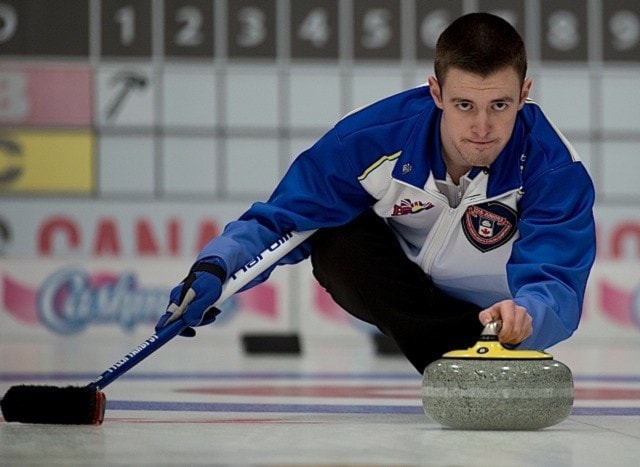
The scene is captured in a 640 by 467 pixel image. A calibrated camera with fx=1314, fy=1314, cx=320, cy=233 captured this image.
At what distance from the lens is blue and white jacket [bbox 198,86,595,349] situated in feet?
11.9

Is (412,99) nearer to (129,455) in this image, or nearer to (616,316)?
(129,455)

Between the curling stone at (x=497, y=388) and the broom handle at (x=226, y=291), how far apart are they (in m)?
0.80

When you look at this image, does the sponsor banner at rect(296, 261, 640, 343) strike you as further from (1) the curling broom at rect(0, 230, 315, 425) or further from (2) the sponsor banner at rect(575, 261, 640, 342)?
(1) the curling broom at rect(0, 230, 315, 425)

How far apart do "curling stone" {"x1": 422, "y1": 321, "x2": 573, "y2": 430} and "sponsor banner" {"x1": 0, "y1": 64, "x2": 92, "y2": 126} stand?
11.4m

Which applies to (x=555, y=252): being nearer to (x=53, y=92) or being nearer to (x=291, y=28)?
(x=291, y=28)

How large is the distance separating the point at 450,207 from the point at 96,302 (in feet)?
29.3

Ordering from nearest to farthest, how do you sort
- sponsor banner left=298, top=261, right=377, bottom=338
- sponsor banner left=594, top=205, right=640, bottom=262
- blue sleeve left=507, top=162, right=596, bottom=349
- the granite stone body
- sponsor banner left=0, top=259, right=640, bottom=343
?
1. the granite stone body
2. blue sleeve left=507, top=162, right=596, bottom=349
3. sponsor banner left=298, top=261, right=377, bottom=338
4. sponsor banner left=0, top=259, right=640, bottom=343
5. sponsor banner left=594, top=205, right=640, bottom=262

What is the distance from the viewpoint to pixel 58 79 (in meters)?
14.1

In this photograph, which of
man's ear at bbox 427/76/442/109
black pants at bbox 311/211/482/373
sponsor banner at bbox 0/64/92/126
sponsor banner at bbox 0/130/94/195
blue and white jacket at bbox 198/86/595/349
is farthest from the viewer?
sponsor banner at bbox 0/64/92/126

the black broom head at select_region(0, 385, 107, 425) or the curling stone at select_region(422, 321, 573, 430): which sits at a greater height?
the curling stone at select_region(422, 321, 573, 430)

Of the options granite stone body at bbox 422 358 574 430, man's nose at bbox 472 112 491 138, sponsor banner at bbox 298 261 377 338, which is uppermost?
man's nose at bbox 472 112 491 138

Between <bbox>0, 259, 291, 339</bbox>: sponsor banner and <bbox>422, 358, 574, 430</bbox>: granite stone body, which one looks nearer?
<bbox>422, 358, 574, 430</bbox>: granite stone body

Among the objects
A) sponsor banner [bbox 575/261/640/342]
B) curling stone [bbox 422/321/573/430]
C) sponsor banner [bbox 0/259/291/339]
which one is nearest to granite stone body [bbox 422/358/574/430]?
curling stone [bbox 422/321/573/430]

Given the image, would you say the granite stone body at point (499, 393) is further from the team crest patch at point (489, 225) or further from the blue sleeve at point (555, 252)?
the team crest patch at point (489, 225)
